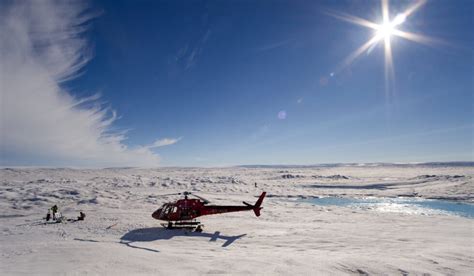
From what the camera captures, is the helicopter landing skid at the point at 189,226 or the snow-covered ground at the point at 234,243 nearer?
the snow-covered ground at the point at 234,243

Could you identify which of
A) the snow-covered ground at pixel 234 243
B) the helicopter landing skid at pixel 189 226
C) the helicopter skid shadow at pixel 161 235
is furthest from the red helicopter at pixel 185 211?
the snow-covered ground at pixel 234 243

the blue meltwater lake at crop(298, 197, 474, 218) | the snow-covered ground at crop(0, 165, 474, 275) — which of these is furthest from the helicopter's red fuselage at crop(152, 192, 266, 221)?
the blue meltwater lake at crop(298, 197, 474, 218)

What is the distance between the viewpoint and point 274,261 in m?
11.6

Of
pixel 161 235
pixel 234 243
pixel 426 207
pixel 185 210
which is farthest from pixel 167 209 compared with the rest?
pixel 426 207

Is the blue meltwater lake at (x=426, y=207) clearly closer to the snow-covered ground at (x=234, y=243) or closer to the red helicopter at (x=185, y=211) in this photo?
the snow-covered ground at (x=234, y=243)

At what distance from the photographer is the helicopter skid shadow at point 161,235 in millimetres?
16734

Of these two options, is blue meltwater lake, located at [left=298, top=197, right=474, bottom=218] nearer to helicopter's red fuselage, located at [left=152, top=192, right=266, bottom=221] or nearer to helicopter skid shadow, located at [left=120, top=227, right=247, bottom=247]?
helicopter's red fuselage, located at [left=152, top=192, right=266, bottom=221]

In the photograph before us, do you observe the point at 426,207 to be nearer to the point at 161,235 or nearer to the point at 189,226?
the point at 189,226

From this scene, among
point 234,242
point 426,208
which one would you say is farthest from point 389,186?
point 234,242

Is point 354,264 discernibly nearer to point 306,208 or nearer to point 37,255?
point 37,255

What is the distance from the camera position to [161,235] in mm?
17984

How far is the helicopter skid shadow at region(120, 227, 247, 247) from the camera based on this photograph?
16734 millimetres

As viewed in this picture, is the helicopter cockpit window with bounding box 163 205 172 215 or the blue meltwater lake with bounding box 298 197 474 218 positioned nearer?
the helicopter cockpit window with bounding box 163 205 172 215

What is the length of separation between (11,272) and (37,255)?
8.47 feet
